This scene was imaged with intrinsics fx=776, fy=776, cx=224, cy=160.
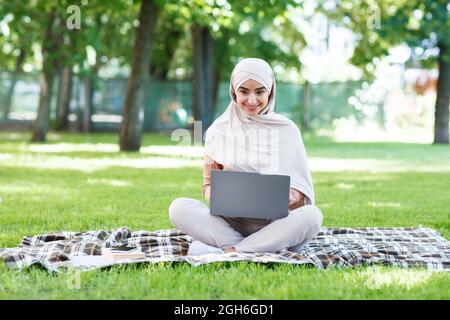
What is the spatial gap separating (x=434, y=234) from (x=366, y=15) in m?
19.2

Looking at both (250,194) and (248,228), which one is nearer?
(250,194)

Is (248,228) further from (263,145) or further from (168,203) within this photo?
(168,203)

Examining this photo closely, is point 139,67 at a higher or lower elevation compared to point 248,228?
higher

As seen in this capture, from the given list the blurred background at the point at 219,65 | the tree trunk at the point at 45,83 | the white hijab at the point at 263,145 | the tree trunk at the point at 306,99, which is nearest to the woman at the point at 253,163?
the white hijab at the point at 263,145

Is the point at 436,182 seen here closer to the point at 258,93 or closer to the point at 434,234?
the point at 434,234

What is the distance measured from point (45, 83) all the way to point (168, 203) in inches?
491

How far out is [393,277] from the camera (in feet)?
14.5

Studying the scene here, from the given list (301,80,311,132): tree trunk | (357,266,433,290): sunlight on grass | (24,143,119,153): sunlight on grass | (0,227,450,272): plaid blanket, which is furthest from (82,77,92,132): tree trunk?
(357,266,433,290): sunlight on grass

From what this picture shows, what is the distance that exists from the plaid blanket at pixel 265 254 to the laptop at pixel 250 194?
28 cm

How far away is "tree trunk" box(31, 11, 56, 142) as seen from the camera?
19688 mm

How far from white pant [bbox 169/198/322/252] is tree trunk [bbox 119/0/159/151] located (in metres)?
11.2

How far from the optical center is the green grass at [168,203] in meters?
4.04

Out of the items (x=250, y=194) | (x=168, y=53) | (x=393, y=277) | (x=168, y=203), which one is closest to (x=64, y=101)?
(x=168, y=53)
